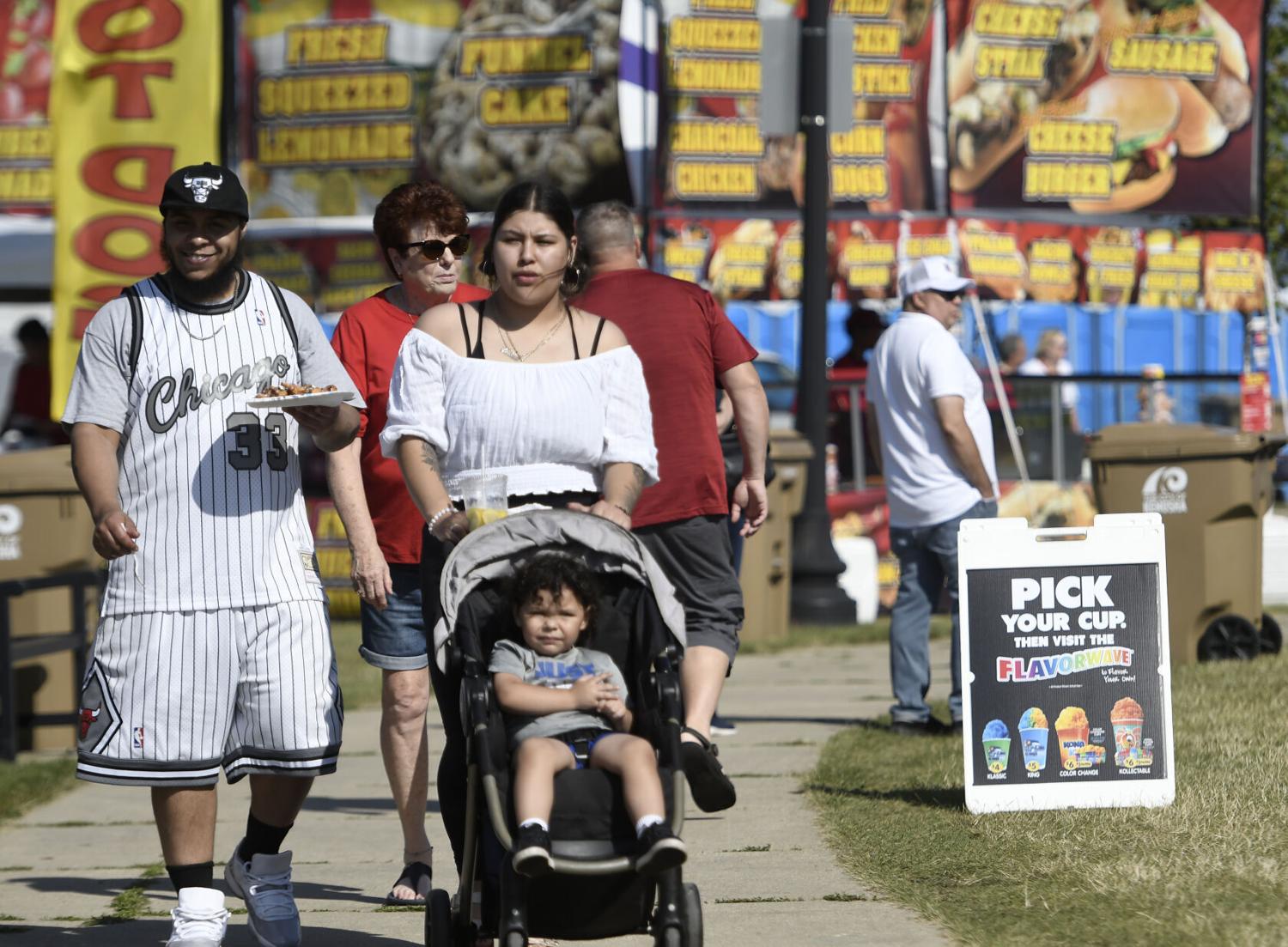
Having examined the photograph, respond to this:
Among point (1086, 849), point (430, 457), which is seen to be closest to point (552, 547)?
point (430, 457)

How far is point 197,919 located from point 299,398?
1.36m

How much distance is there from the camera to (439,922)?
188 inches

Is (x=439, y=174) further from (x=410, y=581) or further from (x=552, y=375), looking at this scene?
(x=552, y=375)

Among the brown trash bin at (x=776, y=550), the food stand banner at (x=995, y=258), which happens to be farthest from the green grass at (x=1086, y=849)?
the food stand banner at (x=995, y=258)

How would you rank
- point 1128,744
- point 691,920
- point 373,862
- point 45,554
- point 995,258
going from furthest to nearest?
Answer: 1. point 995,258
2. point 45,554
3. point 373,862
4. point 1128,744
5. point 691,920

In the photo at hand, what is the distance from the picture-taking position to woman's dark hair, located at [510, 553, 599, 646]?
15.4 ft

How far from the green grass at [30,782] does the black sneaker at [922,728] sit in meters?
3.43

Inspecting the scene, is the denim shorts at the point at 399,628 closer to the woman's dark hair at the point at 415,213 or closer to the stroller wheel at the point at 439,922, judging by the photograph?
the woman's dark hair at the point at 415,213

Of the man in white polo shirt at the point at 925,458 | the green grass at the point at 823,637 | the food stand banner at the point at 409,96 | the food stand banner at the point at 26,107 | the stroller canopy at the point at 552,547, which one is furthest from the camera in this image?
the food stand banner at the point at 26,107

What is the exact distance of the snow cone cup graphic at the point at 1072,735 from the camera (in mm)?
6531

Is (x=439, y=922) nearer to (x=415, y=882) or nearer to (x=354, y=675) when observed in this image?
(x=415, y=882)

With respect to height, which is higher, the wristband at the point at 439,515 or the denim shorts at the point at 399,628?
the wristband at the point at 439,515

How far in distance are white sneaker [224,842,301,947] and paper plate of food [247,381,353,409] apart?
49.2 inches

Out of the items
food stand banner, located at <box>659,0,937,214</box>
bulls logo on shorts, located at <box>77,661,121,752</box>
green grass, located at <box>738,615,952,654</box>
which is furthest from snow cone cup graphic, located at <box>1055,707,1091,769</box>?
food stand banner, located at <box>659,0,937,214</box>
